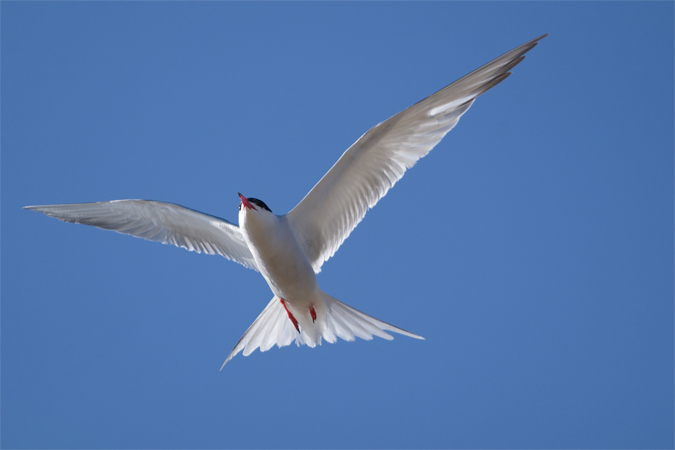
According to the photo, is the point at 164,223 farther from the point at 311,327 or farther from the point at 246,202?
the point at 311,327

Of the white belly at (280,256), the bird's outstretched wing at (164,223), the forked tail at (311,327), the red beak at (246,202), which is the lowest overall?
the forked tail at (311,327)

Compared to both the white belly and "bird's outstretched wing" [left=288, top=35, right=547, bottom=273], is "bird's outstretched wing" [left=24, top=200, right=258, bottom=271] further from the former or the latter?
"bird's outstretched wing" [left=288, top=35, right=547, bottom=273]

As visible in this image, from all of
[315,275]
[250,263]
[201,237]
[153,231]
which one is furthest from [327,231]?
[153,231]

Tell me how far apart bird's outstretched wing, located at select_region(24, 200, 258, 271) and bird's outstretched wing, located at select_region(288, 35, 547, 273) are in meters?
0.64

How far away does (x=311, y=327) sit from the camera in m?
5.39

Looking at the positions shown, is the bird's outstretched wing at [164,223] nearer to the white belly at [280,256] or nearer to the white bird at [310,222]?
the white bird at [310,222]

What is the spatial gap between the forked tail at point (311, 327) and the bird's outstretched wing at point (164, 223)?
51 centimetres

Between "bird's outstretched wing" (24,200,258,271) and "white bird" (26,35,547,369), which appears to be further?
"bird's outstretched wing" (24,200,258,271)

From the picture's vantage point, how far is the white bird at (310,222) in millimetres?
4813

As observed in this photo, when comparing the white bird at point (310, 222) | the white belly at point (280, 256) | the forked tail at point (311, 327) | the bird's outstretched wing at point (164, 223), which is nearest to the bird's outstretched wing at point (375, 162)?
the white bird at point (310, 222)

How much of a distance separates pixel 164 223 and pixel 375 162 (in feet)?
6.58

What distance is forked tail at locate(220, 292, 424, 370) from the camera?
5086 millimetres

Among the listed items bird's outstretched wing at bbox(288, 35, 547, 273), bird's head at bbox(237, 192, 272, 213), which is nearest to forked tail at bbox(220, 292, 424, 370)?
bird's outstretched wing at bbox(288, 35, 547, 273)

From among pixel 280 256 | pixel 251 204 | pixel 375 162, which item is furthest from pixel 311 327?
pixel 375 162
